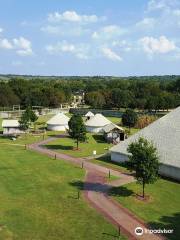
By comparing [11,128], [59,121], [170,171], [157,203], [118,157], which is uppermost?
[59,121]

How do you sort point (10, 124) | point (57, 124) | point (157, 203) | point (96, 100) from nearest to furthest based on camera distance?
point (157, 203), point (10, 124), point (57, 124), point (96, 100)

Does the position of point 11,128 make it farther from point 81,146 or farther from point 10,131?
point 81,146

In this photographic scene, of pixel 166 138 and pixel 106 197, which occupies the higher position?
pixel 166 138

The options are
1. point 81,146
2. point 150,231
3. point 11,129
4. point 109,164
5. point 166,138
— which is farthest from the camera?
point 11,129

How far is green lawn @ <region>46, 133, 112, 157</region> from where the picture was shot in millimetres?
62781

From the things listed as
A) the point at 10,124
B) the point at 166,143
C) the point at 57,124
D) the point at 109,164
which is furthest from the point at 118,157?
the point at 57,124

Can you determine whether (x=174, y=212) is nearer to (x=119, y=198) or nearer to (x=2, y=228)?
(x=119, y=198)

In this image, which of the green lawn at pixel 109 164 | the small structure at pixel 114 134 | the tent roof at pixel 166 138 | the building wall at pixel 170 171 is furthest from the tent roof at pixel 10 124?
the building wall at pixel 170 171

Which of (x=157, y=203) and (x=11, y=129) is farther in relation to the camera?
(x=11, y=129)

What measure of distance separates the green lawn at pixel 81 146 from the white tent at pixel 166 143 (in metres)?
8.04

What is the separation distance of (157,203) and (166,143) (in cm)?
1312

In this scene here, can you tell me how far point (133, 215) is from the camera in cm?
3428

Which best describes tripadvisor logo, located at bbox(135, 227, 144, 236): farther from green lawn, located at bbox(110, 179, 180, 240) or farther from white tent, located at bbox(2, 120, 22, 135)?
white tent, located at bbox(2, 120, 22, 135)

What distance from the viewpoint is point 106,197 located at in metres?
39.2
